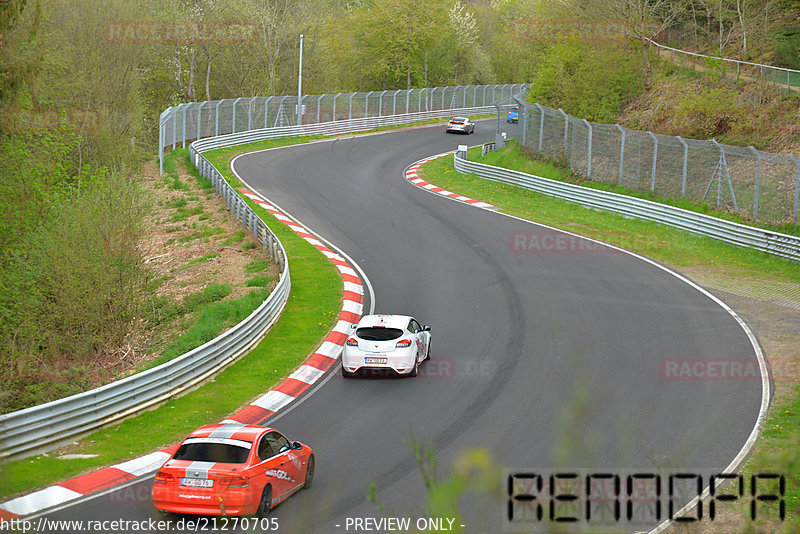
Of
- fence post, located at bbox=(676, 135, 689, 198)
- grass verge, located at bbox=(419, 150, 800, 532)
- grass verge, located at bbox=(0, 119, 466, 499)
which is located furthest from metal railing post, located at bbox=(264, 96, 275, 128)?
fence post, located at bbox=(676, 135, 689, 198)

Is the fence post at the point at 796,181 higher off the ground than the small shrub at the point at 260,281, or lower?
higher

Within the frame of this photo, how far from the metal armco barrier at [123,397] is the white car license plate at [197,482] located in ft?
7.26

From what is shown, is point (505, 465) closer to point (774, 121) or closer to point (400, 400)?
point (400, 400)

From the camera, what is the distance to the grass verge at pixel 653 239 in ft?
48.7

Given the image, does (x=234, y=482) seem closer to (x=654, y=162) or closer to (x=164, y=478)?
(x=164, y=478)

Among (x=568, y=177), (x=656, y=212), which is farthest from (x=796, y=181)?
(x=568, y=177)

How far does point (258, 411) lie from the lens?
15844mm

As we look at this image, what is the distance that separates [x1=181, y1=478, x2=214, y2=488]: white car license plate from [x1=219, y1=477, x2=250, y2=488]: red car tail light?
0.15 meters

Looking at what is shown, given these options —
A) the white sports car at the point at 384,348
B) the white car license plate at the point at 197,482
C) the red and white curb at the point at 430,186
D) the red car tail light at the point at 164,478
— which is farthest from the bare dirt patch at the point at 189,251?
the white car license plate at the point at 197,482

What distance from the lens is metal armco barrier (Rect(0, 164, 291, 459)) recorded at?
13102mm

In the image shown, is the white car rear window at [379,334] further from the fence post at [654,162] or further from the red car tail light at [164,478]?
the fence post at [654,162]

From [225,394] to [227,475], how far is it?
6.23 meters

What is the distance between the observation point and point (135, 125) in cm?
4459

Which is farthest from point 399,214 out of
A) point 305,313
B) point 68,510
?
point 68,510
